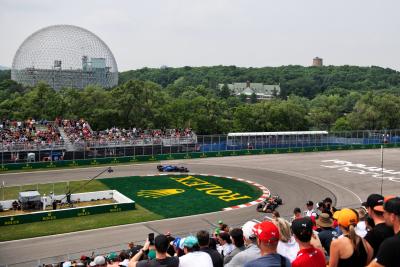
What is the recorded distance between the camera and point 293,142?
58.0m

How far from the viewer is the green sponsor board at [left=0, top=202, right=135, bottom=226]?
988 inches

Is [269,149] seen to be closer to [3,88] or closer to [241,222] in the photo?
[241,222]

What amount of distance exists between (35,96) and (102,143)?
19.1m

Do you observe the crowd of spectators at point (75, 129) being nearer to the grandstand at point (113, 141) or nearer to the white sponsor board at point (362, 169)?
the grandstand at point (113, 141)

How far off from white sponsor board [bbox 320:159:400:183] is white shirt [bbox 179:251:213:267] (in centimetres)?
3733

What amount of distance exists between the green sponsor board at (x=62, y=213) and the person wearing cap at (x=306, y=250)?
76.2 ft

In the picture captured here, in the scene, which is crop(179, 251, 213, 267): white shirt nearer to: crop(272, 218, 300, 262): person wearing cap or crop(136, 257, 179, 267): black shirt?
crop(136, 257, 179, 267): black shirt

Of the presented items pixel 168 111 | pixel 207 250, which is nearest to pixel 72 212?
pixel 207 250

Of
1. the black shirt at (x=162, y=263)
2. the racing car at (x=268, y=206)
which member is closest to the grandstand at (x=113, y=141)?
the racing car at (x=268, y=206)

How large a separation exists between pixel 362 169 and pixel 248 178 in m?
13.9

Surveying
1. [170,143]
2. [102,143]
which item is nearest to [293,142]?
[170,143]

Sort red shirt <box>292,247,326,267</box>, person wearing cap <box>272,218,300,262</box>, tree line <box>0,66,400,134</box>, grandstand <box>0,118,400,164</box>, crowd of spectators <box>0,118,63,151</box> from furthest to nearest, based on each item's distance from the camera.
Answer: tree line <box>0,66,400,134</box> → grandstand <box>0,118,400,164</box> → crowd of spectators <box>0,118,63,151</box> → person wearing cap <box>272,218,300,262</box> → red shirt <box>292,247,326,267</box>

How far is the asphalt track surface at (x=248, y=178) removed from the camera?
2167 centimetres

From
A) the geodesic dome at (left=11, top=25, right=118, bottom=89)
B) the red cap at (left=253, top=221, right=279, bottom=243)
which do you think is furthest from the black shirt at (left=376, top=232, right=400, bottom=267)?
the geodesic dome at (left=11, top=25, right=118, bottom=89)
